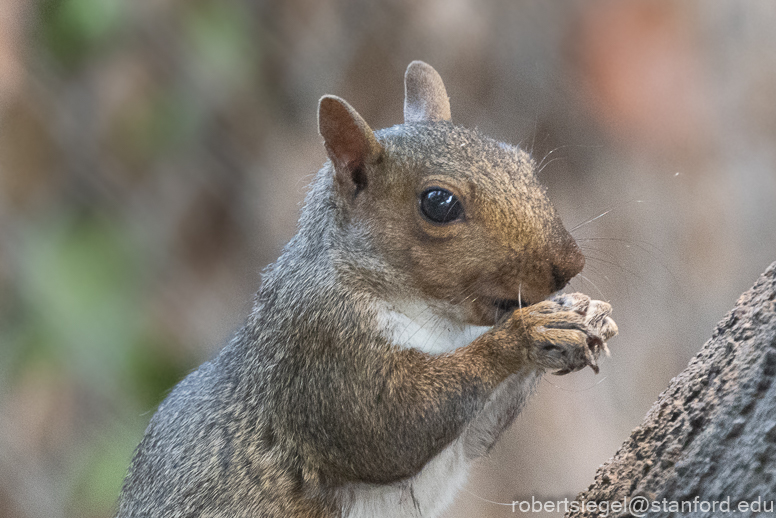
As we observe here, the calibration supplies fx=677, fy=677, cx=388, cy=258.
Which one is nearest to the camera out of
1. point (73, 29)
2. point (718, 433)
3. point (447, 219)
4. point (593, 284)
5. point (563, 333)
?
point (718, 433)

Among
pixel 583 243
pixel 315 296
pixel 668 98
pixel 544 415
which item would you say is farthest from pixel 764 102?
pixel 315 296

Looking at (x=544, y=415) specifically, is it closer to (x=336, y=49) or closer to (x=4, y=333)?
(x=336, y=49)

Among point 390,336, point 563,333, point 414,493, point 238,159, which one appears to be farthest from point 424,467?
point 238,159

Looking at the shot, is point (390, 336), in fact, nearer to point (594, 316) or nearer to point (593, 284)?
point (594, 316)

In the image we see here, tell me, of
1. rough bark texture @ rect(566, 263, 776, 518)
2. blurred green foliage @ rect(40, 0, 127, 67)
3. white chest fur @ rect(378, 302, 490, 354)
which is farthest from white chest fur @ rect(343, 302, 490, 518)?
blurred green foliage @ rect(40, 0, 127, 67)

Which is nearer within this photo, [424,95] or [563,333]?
[563,333]

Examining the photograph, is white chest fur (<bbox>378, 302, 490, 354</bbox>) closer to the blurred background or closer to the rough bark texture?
the rough bark texture
